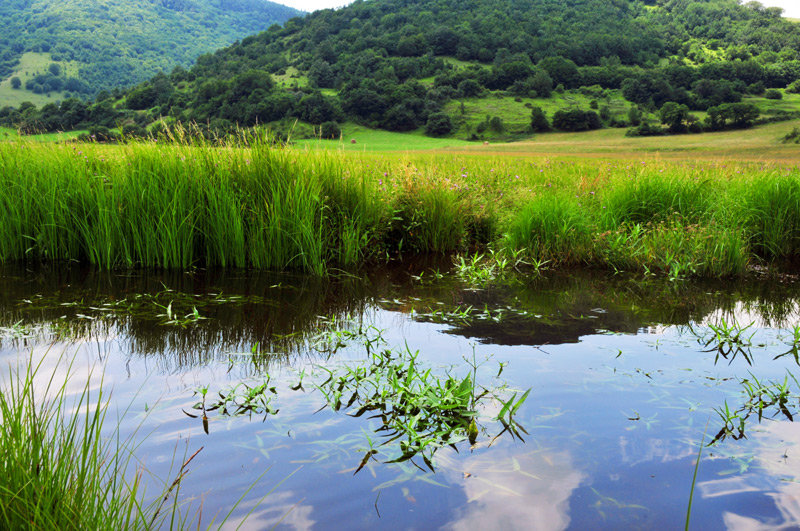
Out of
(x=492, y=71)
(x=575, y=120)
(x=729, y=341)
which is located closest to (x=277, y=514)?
(x=729, y=341)

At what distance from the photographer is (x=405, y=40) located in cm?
12031

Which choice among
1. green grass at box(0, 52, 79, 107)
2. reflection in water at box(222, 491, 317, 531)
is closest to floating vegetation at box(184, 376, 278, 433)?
reflection in water at box(222, 491, 317, 531)

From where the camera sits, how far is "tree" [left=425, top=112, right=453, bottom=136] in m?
79.3

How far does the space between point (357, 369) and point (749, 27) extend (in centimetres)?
14731

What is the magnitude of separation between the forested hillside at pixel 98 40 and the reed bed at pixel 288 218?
137m

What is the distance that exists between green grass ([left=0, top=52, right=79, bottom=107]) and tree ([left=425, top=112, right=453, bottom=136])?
3076 inches

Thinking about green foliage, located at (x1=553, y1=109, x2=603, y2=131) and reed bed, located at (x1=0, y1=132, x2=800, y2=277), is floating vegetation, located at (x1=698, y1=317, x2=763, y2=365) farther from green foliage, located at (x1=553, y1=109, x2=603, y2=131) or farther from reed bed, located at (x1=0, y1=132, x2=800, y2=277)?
green foliage, located at (x1=553, y1=109, x2=603, y2=131)

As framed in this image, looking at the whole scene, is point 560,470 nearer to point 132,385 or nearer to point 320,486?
point 320,486

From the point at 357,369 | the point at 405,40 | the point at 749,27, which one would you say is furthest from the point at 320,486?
the point at 749,27

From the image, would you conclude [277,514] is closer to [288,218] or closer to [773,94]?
[288,218]

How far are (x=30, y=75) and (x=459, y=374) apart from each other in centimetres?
15538

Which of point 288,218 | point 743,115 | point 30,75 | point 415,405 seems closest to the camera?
point 415,405

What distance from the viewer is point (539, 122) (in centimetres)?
7488

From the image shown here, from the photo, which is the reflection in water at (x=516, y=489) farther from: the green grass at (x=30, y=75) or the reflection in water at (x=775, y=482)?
the green grass at (x=30, y=75)
